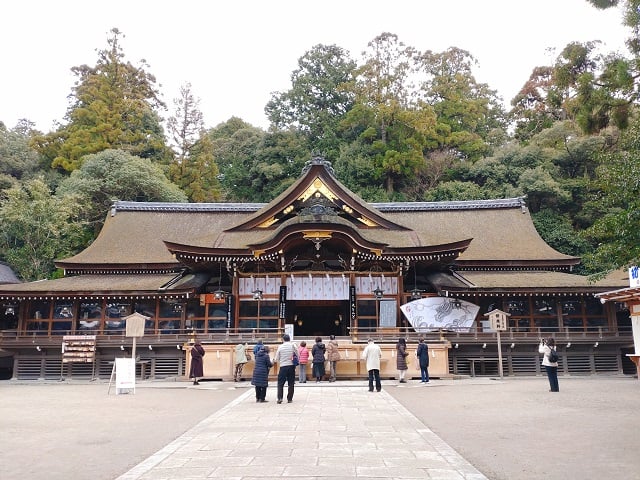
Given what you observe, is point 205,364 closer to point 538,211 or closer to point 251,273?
point 251,273

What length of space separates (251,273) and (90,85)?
34.8m

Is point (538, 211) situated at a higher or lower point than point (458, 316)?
higher

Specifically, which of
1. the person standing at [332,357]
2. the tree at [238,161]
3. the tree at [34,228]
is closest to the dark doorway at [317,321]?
the person standing at [332,357]

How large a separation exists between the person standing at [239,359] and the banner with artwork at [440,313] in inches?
262

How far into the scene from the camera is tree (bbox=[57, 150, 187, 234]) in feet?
118

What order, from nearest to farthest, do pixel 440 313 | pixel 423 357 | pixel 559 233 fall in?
pixel 423 357, pixel 440 313, pixel 559 233

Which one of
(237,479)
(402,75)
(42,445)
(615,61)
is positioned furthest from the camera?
(402,75)

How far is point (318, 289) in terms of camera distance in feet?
69.2

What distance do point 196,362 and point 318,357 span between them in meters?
4.14

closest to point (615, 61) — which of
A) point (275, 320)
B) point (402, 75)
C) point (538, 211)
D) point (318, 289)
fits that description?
point (318, 289)

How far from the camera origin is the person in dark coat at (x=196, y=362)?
683 inches

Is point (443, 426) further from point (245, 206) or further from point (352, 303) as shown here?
point (245, 206)

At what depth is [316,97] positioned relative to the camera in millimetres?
51781

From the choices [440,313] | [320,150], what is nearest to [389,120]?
[320,150]
